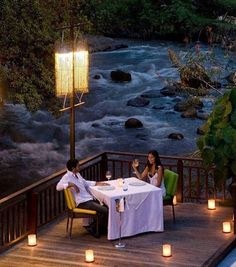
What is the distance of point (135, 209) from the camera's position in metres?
9.95

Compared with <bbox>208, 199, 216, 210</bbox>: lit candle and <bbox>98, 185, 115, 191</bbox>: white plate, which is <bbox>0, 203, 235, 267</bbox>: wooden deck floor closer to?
<bbox>208, 199, 216, 210</bbox>: lit candle

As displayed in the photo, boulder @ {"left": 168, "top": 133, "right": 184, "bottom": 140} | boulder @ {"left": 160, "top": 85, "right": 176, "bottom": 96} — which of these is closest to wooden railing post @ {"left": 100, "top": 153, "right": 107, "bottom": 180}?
boulder @ {"left": 168, "top": 133, "right": 184, "bottom": 140}

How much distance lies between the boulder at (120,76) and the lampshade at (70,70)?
17104 mm

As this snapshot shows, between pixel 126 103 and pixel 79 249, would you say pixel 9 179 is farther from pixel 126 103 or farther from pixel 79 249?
pixel 79 249

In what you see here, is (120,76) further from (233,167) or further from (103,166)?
(233,167)

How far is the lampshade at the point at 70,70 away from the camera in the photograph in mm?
11125

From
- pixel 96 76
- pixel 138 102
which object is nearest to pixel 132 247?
pixel 138 102

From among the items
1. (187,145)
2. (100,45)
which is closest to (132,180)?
(187,145)

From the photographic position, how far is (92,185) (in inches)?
409

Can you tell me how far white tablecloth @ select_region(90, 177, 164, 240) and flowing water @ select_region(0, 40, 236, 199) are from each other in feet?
27.9

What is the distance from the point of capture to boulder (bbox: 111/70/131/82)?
93.6ft

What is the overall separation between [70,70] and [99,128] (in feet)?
42.6

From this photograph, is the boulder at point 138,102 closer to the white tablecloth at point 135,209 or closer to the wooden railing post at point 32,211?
the white tablecloth at point 135,209

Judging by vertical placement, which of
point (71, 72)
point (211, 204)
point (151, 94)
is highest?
point (71, 72)
